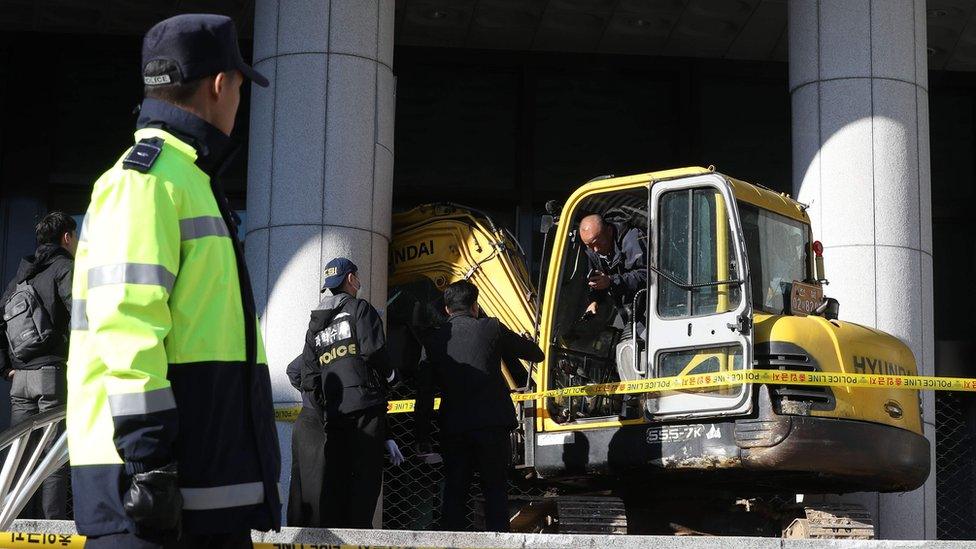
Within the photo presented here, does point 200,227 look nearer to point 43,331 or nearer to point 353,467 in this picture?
point 353,467

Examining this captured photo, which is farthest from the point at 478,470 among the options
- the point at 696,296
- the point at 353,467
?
the point at 696,296

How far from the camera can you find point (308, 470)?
8734mm

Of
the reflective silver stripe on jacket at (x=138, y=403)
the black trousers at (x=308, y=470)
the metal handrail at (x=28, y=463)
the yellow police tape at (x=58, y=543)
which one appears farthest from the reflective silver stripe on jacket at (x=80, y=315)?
the black trousers at (x=308, y=470)

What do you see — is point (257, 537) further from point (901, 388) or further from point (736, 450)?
point (901, 388)

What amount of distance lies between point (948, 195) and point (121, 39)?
10.0 metres

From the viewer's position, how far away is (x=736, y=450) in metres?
8.93

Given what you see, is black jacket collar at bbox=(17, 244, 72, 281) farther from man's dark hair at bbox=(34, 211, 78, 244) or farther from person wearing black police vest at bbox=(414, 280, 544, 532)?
person wearing black police vest at bbox=(414, 280, 544, 532)

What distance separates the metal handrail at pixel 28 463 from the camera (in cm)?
713

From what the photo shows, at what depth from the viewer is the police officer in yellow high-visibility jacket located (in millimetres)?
3350

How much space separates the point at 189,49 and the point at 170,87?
12cm

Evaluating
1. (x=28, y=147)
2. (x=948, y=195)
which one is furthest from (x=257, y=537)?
(x=948, y=195)

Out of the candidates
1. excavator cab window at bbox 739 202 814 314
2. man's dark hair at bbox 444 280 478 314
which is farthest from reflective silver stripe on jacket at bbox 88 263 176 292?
excavator cab window at bbox 739 202 814 314

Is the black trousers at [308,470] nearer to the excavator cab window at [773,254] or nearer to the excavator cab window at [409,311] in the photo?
the excavator cab window at [773,254]

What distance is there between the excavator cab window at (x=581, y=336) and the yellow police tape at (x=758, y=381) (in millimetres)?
194
